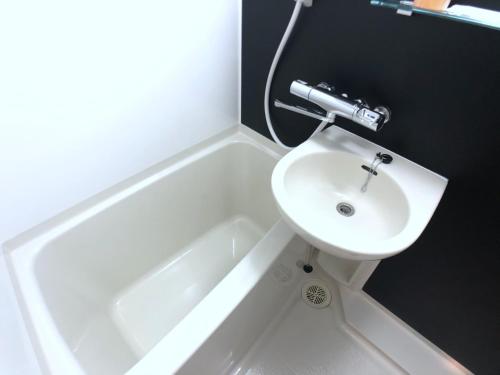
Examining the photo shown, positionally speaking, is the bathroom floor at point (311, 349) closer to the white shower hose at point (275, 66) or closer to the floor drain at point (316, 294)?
the floor drain at point (316, 294)

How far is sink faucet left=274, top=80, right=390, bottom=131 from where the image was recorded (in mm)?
751

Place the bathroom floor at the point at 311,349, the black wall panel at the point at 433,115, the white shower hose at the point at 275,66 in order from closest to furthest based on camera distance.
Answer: the black wall panel at the point at 433,115
the white shower hose at the point at 275,66
the bathroom floor at the point at 311,349

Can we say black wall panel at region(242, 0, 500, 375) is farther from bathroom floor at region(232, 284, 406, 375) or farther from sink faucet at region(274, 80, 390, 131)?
bathroom floor at region(232, 284, 406, 375)

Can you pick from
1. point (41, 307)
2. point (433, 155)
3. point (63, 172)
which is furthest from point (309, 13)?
point (41, 307)

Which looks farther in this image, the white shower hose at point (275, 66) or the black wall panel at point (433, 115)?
the white shower hose at point (275, 66)

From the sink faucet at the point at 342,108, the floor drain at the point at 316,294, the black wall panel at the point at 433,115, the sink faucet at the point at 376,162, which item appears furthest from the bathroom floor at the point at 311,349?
the sink faucet at the point at 342,108

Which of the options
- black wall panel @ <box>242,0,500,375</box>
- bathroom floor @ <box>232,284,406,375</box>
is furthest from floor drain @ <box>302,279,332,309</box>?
black wall panel @ <box>242,0,500,375</box>

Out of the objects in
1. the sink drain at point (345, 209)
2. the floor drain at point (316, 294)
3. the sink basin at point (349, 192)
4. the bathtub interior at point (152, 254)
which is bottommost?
the floor drain at point (316, 294)

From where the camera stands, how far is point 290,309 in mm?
1257

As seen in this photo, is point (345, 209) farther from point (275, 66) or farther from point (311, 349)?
point (311, 349)

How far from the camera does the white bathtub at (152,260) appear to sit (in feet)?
2.44

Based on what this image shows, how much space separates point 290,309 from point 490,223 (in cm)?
82

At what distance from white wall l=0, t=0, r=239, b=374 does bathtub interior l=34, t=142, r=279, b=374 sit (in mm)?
128

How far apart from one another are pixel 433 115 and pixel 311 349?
3.21 ft
